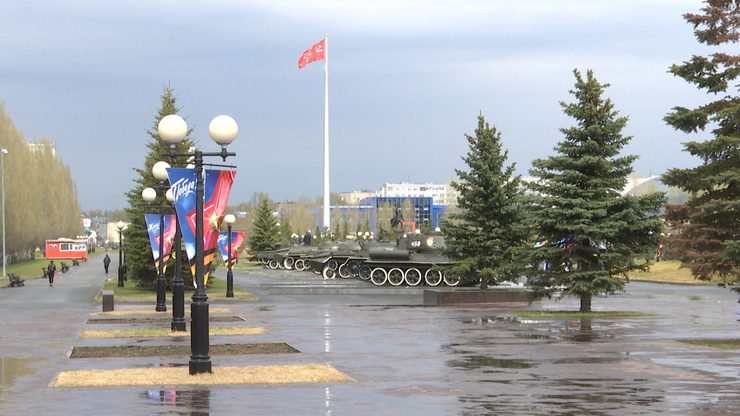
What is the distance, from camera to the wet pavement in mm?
11773

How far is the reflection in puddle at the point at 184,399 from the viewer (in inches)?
456

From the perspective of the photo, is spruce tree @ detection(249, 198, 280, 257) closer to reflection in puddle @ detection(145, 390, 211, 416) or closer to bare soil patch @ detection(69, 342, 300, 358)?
bare soil patch @ detection(69, 342, 300, 358)

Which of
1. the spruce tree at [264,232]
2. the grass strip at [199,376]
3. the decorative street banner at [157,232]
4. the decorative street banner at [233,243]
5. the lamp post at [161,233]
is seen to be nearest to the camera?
the grass strip at [199,376]

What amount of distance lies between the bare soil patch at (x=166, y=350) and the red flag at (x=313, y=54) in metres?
67.9

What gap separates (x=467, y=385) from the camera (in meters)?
13.6

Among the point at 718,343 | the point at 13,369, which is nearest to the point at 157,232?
the point at 13,369

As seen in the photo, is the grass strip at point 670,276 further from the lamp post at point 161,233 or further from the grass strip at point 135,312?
the lamp post at point 161,233

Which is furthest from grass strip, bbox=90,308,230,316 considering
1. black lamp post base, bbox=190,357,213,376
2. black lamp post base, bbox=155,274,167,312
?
black lamp post base, bbox=190,357,213,376

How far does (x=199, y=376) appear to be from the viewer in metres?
14.2

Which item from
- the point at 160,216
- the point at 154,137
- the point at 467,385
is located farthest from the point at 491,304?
the point at 467,385

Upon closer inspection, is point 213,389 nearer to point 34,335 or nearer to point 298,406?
point 298,406

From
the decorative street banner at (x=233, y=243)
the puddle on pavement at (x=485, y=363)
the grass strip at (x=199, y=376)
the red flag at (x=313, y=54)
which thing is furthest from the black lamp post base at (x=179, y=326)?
the red flag at (x=313, y=54)

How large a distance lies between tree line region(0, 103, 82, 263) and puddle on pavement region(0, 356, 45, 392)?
64810mm

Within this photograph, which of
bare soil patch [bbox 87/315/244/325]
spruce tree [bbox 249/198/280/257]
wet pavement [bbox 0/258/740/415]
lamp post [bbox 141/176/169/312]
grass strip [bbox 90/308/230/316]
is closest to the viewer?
wet pavement [bbox 0/258/740/415]
